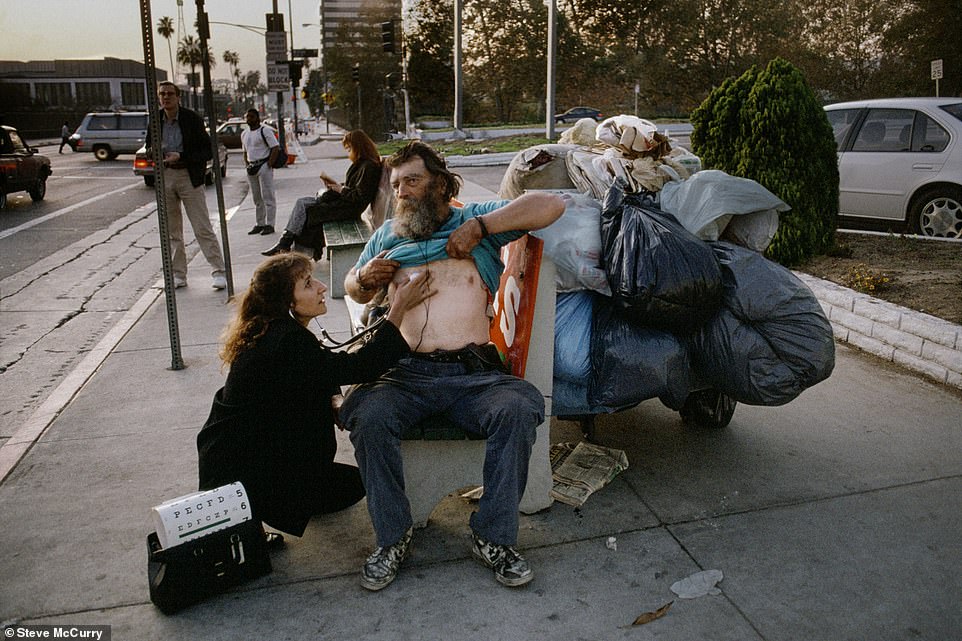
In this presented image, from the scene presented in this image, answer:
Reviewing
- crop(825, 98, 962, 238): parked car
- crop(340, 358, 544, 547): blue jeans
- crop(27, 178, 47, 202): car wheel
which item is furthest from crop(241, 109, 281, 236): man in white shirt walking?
crop(340, 358, 544, 547): blue jeans

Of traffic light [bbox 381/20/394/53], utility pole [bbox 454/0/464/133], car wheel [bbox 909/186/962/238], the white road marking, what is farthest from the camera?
traffic light [bbox 381/20/394/53]

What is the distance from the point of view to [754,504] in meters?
3.49

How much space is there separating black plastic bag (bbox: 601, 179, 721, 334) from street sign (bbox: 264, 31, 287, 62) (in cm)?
2238

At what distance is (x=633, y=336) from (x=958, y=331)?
2510 millimetres

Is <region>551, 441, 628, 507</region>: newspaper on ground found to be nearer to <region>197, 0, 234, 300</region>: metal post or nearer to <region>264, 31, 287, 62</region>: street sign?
<region>197, 0, 234, 300</region>: metal post

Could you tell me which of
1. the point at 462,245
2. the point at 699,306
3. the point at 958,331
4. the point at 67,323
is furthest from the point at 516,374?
the point at 67,323

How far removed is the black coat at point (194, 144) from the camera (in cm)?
755

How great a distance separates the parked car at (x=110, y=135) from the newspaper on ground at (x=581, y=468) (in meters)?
28.1

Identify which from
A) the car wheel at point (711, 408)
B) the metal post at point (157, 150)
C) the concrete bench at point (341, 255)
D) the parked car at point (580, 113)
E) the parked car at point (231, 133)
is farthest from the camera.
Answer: the parked car at point (580, 113)

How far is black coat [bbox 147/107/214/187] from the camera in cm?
755

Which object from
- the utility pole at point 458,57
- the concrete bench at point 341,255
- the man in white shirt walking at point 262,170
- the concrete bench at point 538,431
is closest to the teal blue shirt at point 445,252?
the concrete bench at point 538,431

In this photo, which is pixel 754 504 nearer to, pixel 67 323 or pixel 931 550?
pixel 931 550

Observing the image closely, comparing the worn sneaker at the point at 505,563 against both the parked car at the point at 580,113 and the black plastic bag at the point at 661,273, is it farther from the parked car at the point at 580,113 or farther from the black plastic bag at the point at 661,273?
the parked car at the point at 580,113

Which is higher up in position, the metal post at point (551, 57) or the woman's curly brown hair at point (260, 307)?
the metal post at point (551, 57)
